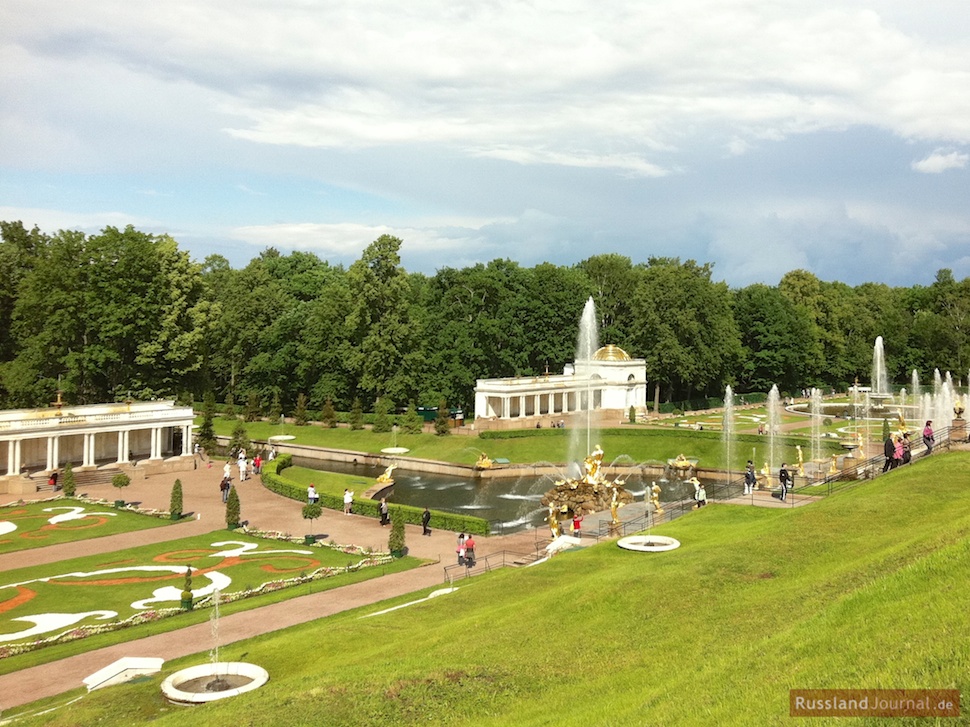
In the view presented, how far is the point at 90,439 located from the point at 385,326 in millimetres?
32828

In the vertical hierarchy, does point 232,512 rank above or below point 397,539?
above

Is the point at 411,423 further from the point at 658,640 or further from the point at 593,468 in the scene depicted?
the point at 658,640

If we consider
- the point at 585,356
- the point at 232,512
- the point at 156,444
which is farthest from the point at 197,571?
the point at 585,356

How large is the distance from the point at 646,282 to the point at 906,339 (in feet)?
165

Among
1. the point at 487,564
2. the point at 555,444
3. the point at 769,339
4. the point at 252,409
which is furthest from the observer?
the point at 769,339

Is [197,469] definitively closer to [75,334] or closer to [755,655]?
[75,334]

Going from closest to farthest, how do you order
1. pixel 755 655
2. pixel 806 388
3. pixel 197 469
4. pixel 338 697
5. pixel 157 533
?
pixel 755 655 → pixel 338 697 → pixel 157 533 → pixel 197 469 → pixel 806 388

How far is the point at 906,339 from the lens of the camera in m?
125

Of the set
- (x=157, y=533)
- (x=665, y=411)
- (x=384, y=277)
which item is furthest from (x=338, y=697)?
(x=665, y=411)

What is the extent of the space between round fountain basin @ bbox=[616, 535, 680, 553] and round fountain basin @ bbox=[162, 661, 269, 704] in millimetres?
15121

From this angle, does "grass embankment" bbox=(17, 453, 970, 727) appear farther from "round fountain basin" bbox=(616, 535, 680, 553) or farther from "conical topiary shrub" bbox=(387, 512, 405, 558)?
"conical topiary shrub" bbox=(387, 512, 405, 558)

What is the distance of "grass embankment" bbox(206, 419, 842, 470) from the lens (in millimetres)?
68875

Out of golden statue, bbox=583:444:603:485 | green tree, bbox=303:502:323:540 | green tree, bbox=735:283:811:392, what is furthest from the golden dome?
green tree, bbox=303:502:323:540

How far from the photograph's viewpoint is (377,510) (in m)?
46.3
